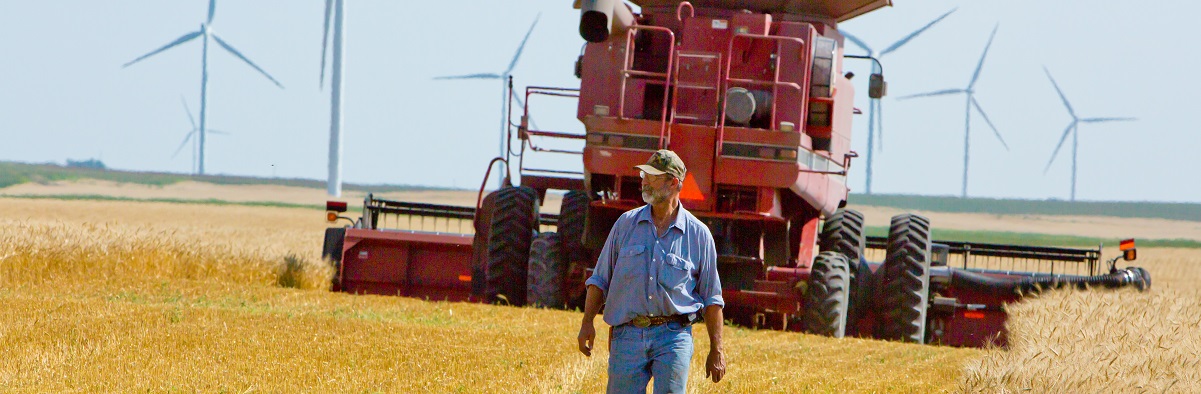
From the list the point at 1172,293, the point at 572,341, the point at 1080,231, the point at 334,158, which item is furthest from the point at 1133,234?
the point at 572,341

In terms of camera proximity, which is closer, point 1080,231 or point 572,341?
point 572,341

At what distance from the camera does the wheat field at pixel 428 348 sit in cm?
981

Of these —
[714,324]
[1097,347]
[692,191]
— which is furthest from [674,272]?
[692,191]

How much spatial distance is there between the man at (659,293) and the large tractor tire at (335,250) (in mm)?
11837

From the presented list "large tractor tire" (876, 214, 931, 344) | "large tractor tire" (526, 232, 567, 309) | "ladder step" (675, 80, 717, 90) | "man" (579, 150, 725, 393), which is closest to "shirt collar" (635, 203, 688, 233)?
"man" (579, 150, 725, 393)

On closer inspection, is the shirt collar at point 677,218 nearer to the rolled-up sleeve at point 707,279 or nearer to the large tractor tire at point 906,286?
the rolled-up sleeve at point 707,279

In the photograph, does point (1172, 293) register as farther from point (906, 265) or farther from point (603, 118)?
point (603, 118)

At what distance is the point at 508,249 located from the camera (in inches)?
681

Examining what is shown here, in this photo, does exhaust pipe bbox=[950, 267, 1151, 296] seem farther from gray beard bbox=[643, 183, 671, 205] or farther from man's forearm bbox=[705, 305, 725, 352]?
gray beard bbox=[643, 183, 671, 205]

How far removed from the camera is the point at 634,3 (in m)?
16.1

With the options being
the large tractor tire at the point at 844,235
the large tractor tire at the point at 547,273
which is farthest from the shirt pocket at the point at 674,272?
the large tractor tire at the point at 844,235

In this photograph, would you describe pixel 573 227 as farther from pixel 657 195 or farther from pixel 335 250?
pixel 657 195

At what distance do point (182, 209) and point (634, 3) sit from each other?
179 ft

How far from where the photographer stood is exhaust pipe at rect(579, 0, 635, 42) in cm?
1415
